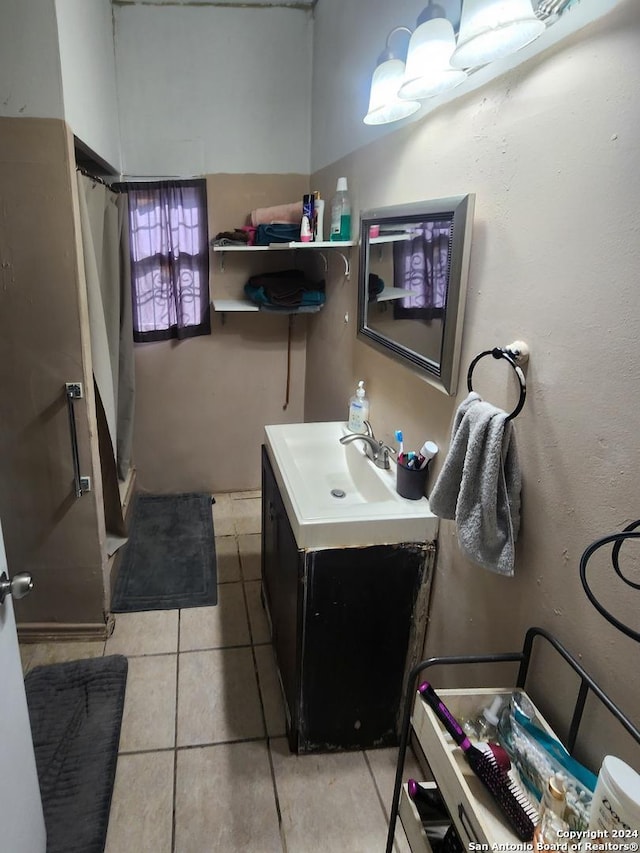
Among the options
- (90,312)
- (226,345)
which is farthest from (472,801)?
(226,345)

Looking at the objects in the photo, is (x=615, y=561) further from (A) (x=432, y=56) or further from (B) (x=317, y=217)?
(B) (x=317, y=217)

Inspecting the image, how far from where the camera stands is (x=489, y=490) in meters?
1.11

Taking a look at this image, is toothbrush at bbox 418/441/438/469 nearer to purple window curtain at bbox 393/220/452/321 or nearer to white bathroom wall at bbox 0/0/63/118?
purple window curtain at bbox 393/220/452/321

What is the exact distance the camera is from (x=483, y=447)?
3.75 feet

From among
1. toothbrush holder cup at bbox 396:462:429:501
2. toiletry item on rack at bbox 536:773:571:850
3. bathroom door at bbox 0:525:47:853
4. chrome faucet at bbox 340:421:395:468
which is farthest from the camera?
chrome faucet at bbox 340:421:395:468

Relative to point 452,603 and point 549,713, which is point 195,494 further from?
point 549,713

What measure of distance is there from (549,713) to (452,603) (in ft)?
1.46

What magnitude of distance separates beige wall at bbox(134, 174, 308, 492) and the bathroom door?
2100mm

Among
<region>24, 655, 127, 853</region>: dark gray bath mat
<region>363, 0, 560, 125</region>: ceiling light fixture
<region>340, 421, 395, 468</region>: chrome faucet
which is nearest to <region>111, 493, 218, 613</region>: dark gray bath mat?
<region>24, 655, 127, 853</region>: dark gray bath mat

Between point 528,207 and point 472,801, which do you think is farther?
point 528,207

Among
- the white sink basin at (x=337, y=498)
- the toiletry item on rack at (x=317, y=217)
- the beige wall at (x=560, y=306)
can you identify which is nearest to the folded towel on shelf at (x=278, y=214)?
the toiletry item on rack at (x=317, y=217)

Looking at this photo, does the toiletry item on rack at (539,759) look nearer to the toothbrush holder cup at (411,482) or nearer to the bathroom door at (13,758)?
the toothbrush holder cup at (411,482)

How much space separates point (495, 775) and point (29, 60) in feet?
7.42

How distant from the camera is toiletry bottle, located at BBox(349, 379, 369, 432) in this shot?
2161mm
